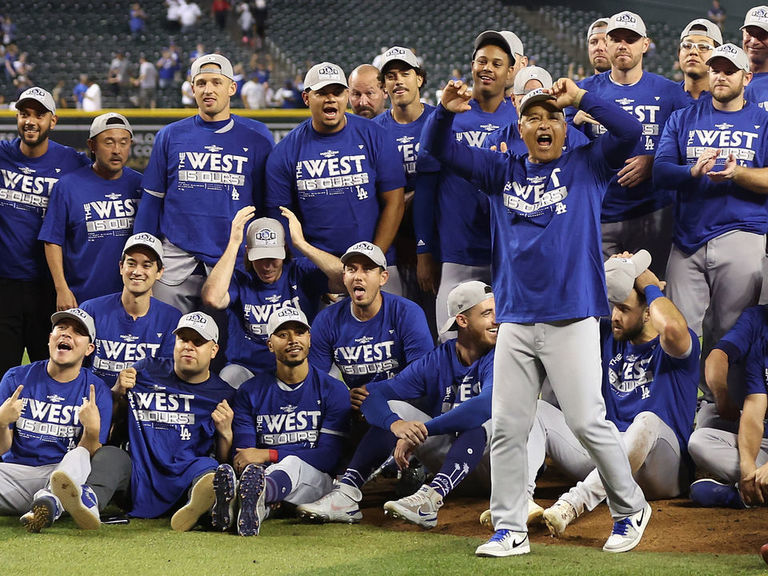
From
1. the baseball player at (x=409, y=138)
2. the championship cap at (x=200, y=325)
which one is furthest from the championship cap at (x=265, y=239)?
the baseball player at (x=409, y=138)

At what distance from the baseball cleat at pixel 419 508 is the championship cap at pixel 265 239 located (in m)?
1.67

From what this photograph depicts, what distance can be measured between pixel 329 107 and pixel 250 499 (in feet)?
7.64

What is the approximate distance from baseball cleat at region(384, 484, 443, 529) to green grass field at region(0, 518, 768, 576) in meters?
0.07

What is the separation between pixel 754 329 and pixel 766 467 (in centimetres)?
72

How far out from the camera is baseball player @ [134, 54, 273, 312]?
5.89 metres

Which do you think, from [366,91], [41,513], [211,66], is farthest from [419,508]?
[366,91]

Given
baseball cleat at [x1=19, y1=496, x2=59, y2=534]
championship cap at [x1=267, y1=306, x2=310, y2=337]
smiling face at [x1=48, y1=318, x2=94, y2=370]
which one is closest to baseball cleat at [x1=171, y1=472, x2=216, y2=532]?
baseball cleat at [x1=19, y1=496, x2=59, y2=534]

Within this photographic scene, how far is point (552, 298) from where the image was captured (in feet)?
13.1

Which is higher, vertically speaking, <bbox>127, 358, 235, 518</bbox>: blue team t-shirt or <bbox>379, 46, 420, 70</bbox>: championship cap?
<bbox>379, 46, 420, 70</bbox>: championship cap

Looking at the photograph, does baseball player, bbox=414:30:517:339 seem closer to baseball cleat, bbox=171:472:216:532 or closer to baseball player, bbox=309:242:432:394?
baseball player, bbox=309:242:432:394

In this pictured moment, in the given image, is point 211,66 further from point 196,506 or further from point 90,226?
point 196,506

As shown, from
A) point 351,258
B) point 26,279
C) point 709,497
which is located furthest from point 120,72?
point 709,497

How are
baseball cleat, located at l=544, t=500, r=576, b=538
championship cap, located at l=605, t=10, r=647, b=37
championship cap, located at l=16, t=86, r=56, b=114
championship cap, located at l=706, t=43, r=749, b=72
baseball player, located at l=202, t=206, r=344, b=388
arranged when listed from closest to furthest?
baseball cleat, located at l=544, t=500, r=576, b=538 < championship cap, located at l=706, t=43, r=749, b=72 < baseball player, located at l=202, t=206, r=344, b=388 < championship cap, located at l=605, t=10, r=647, b=37 < championship cap, located at l=16, t=86, r=56, b=114

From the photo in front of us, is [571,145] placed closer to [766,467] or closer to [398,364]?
[398,364]
